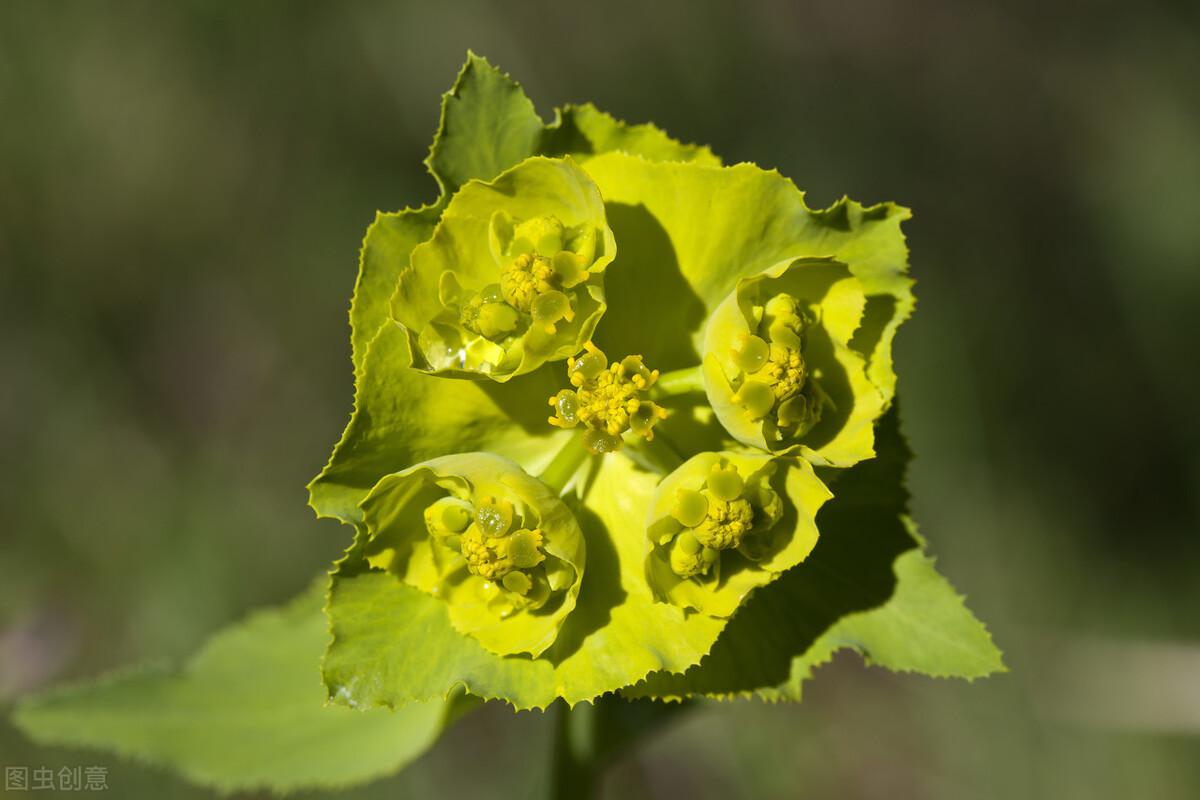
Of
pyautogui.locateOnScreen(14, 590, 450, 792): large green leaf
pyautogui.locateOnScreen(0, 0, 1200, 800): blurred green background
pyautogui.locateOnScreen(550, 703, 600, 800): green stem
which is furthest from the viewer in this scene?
pyautogui.locateOnScreen(0, 0, 1200, 800): blurred green background

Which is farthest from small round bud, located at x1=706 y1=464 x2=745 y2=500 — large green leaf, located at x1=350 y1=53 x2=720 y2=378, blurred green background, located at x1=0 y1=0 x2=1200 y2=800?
blurred green background, located at x1=0 y1=0 x2=1200 y2=800

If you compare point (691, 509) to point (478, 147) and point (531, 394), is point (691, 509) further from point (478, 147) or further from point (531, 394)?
point (478, 147)

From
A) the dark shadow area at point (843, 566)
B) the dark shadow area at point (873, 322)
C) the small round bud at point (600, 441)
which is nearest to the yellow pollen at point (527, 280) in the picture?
the small round bud at point (600, 441)

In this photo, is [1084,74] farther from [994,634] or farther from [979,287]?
[994,634]

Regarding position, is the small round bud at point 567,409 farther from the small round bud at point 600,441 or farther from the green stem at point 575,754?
the green stem at point 575,754

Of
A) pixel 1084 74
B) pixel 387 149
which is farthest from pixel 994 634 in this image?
pixel 387 149

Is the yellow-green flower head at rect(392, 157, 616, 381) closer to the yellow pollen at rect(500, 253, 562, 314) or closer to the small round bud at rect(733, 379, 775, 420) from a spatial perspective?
the yellow pollen at rect(500, 253, 562, 314)

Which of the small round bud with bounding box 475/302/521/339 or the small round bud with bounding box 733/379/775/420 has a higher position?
the small round bud with bounding box 475/302/521/339
